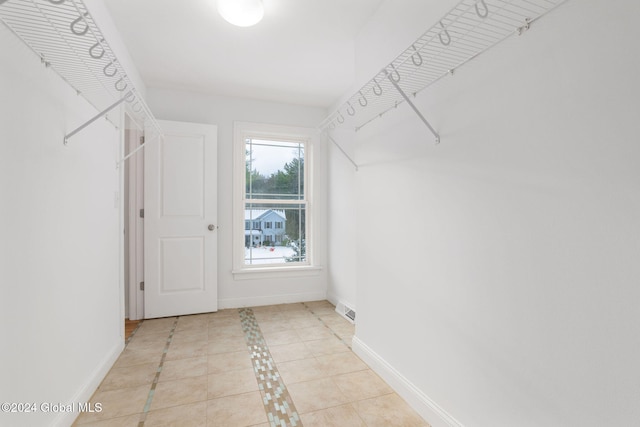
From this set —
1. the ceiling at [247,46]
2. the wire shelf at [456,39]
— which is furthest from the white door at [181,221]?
the wire shelf at [456,39]

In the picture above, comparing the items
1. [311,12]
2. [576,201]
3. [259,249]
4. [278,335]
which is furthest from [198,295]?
[576,201]

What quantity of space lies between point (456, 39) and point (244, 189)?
280 cm

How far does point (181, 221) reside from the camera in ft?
11.1

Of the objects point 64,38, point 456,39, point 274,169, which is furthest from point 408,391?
point 274,169

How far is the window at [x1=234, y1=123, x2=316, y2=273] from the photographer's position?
12.2 ft

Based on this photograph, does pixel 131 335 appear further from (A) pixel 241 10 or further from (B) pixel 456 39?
(B) pixel 456 39

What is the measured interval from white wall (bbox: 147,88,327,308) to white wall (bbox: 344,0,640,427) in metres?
2.13

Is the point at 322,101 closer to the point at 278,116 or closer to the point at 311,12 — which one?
the point at 278,116

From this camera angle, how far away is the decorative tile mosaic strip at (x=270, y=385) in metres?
1.72

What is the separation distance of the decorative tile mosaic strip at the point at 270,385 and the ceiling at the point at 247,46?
244cm

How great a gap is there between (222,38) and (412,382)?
2708 millimetres

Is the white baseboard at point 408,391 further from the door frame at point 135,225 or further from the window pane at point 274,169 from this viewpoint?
the door frame at point 135,225

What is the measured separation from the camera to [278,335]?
9.39 ft

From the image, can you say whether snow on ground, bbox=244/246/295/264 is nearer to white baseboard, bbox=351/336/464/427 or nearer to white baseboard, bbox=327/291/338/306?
white baseboard, bbox=327/291/338/306
